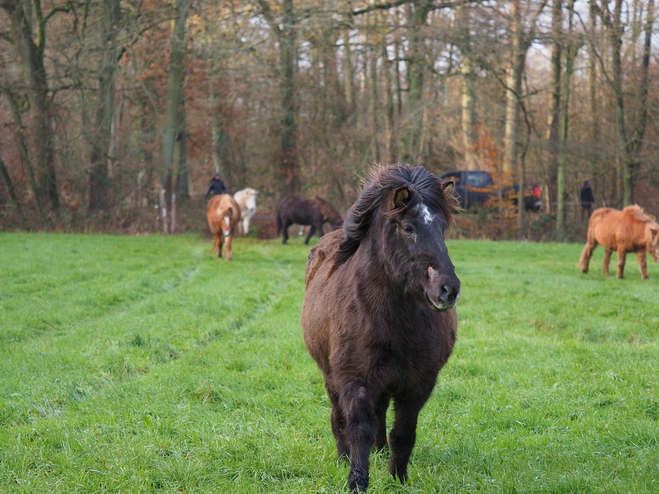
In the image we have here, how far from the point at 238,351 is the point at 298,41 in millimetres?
17909

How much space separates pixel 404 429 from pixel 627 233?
11.6 m

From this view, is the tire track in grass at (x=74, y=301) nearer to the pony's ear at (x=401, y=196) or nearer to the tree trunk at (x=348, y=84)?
the pony's ear at (x=401, y=196)

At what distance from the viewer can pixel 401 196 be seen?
3.61 m

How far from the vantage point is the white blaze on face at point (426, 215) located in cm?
353

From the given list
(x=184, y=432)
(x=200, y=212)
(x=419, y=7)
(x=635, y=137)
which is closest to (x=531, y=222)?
(x=635, y=137)

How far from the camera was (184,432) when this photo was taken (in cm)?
479

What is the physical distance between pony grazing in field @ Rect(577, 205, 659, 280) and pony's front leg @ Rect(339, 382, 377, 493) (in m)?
11.8

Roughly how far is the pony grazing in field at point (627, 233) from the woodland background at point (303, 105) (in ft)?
28.1

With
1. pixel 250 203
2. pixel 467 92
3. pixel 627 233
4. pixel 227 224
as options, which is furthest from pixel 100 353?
pixel 467 92

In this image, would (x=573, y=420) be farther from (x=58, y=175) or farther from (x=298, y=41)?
(x=58, y=175)

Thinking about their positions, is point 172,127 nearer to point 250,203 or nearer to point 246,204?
point 246,204

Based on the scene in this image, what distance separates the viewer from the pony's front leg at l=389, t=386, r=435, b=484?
3.88 m

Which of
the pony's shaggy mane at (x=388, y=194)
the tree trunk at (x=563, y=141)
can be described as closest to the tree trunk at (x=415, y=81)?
the tree trunk at (x=563, y=141)

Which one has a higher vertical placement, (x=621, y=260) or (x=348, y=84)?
(x=348, y=84)
